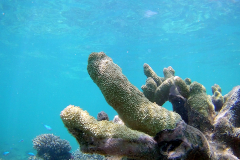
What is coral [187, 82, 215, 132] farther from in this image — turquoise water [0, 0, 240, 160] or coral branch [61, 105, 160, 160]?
turquoise water [0, 0, 240, 160]

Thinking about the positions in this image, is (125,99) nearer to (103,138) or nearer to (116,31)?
(103,138)

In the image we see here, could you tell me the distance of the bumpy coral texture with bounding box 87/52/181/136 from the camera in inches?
82.1

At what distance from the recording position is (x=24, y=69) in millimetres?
43281

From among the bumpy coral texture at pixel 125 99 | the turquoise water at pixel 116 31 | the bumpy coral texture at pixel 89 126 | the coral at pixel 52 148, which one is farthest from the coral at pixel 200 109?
the turquoise water at pixel 116 31

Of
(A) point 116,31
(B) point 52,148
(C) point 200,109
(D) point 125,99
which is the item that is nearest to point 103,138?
(D) point 125,99

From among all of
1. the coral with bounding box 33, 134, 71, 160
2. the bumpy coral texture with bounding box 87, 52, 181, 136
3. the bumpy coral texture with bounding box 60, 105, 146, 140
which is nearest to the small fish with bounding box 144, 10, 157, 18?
the coral with bounding box 33, 134, 71, 160

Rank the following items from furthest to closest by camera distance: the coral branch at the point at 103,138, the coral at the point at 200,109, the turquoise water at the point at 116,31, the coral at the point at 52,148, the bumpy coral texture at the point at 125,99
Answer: the turquoise water at the point at 116,31 → the coral at the point at 52,148 → the coral at the point at 200,109 → the bumpy coral texture at the point at 125,99 → the coral branch at the point at 103,138

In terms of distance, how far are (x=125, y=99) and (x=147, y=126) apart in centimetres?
47

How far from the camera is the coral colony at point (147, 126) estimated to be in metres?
1.71

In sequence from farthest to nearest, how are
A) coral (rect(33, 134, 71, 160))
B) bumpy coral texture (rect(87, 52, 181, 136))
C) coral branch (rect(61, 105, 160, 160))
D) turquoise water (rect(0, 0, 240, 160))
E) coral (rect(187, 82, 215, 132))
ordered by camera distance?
turquoise water (rect(0, 0, 240, 160)) < coral (rect(33, 134, 71, 160)) < coral (rect(187, 82, 215, 132)) < bumpy coral texture (rect(87, 52, 181, 136)) < coral branch (rect(61, 105, 160, 160))

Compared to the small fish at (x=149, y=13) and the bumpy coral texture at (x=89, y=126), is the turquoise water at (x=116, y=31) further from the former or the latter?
the bumpy coral texture at (x=89, y=126)

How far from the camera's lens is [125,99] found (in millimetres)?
2102

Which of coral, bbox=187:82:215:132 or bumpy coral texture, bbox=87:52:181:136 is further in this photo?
coral, bbox=187:82:215:132

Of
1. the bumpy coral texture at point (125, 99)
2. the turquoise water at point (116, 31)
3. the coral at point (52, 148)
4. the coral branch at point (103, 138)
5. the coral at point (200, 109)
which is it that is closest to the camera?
the coral branch at point (103, 138)
